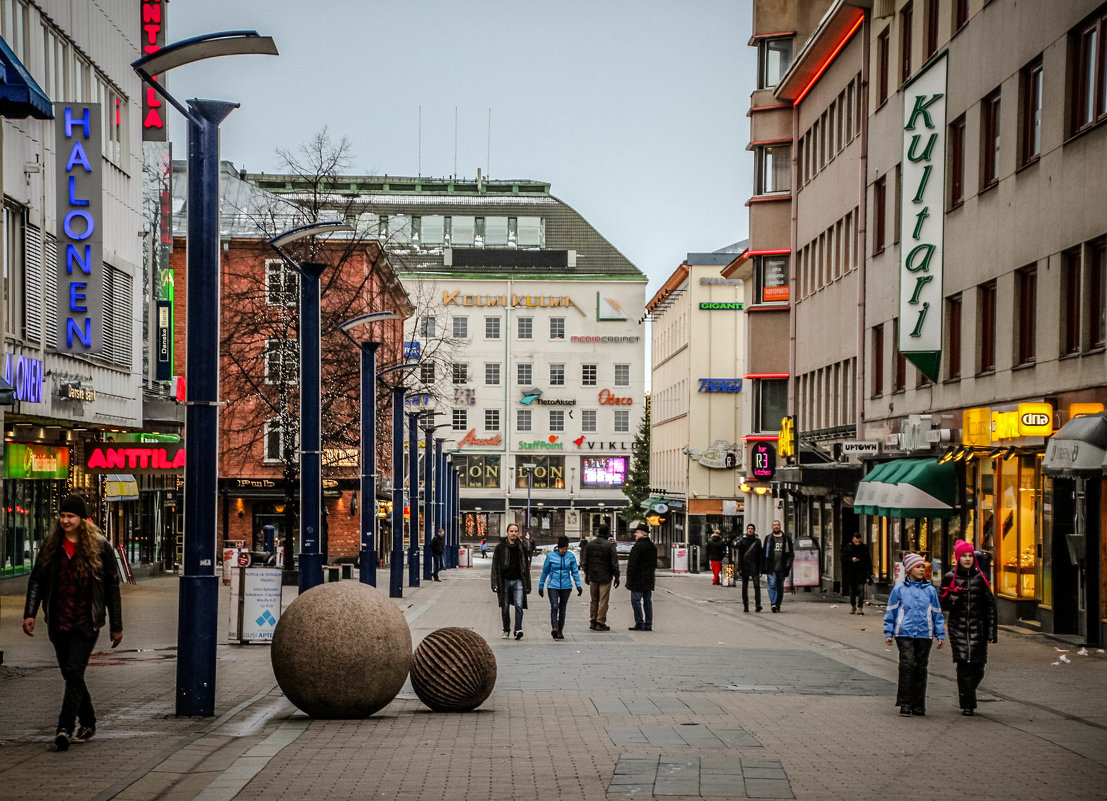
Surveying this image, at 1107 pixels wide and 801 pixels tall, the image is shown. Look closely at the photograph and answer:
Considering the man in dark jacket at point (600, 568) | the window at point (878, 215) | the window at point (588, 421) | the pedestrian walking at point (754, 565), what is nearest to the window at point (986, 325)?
the pedestrian walking at point (754, 565)

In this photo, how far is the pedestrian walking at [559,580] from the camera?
24.3 metres

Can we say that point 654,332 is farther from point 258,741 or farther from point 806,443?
point 258,741

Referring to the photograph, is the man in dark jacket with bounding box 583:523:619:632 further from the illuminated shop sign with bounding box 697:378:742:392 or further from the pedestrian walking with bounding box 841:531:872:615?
the illuminated shop sign with bounding box 697:378:742:392

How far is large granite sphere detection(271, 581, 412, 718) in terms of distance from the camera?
13250 millimetres

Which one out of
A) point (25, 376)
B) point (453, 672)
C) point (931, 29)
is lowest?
point (453, 672)

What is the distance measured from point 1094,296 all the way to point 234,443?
164 feet

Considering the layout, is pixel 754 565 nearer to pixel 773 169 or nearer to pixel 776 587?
pixel 776 587

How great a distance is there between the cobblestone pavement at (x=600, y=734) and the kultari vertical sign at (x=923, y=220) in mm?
11323

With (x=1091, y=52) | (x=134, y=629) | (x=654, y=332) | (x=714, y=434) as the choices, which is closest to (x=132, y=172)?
(x=134, y=629)

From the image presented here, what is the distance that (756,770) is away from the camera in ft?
35.7

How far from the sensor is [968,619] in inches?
595

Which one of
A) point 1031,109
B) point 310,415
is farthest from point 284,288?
point 1031,109

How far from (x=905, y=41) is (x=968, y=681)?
2366cm

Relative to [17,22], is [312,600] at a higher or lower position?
lower
